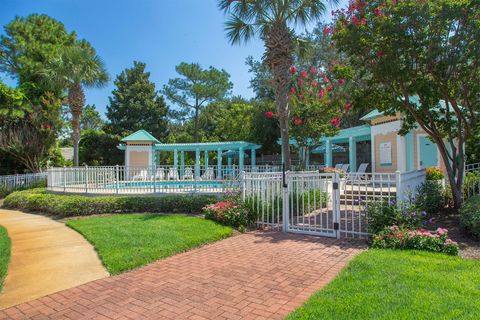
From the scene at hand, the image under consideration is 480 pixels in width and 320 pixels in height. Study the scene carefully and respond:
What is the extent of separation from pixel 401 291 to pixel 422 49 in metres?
6.44

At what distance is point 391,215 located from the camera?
6.60 m

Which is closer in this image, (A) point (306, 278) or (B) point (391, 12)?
(A) point (306, 278)

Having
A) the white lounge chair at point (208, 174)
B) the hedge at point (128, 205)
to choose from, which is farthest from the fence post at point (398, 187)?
the white lounge chair at point (208, 174)

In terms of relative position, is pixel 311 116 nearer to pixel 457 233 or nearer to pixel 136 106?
pixel 457 233

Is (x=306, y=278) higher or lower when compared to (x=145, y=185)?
lower

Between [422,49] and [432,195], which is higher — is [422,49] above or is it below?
above

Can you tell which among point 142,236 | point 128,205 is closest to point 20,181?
point 128,205

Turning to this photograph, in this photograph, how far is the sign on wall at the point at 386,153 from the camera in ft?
49.4

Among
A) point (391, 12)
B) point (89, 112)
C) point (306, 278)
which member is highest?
point (89, 112)

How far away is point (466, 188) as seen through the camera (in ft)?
31.5

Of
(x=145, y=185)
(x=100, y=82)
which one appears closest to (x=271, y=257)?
(x=145, y=185)

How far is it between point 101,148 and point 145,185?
20.7m

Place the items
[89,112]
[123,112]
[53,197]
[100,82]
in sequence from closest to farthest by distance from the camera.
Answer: [53,197] < [100,82] < [123,112] < [89,112]

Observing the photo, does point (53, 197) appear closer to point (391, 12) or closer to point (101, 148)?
point (391, 12)
